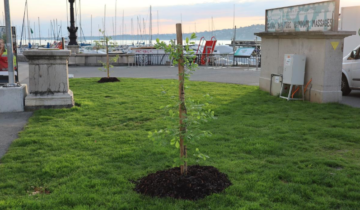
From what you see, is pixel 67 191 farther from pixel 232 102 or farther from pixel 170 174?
pixel 232 102

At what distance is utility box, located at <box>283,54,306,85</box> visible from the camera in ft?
38.4

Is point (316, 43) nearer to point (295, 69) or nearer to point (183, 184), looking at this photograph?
point (295, 69)

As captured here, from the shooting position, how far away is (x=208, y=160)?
5.98 metres

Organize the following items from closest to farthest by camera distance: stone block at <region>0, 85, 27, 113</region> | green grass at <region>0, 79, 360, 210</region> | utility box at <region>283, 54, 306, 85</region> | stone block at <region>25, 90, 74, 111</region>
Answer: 1. green grass at <region>0, 79, 360, 210</region>
2. stone block at <region>0, 85, 27, 113</region>
3. stone block at <region>25, 90, 74, 111</region>
4. utility box at <region>283, 54, 306, 85</region>

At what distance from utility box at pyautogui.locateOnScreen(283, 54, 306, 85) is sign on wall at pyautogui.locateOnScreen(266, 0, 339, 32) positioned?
43.6 inches

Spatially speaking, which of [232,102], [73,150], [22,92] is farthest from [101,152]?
[232,102]

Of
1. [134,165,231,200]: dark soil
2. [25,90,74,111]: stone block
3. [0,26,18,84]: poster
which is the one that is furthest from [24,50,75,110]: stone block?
[134,165,231,200]: dark soil

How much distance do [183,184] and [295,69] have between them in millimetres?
8221

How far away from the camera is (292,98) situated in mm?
11977

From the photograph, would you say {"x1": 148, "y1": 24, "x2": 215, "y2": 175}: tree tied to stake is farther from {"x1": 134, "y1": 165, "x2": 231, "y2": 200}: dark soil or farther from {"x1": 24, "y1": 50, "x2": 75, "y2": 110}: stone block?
{"x1": 24, "y1": 50, "x2": 75, "y2": 110}: stone block

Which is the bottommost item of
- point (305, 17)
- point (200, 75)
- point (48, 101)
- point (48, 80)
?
point (48, 101)

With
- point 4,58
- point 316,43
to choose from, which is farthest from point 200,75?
point 4,58

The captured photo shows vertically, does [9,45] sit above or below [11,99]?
above

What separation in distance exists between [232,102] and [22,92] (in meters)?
6.27
